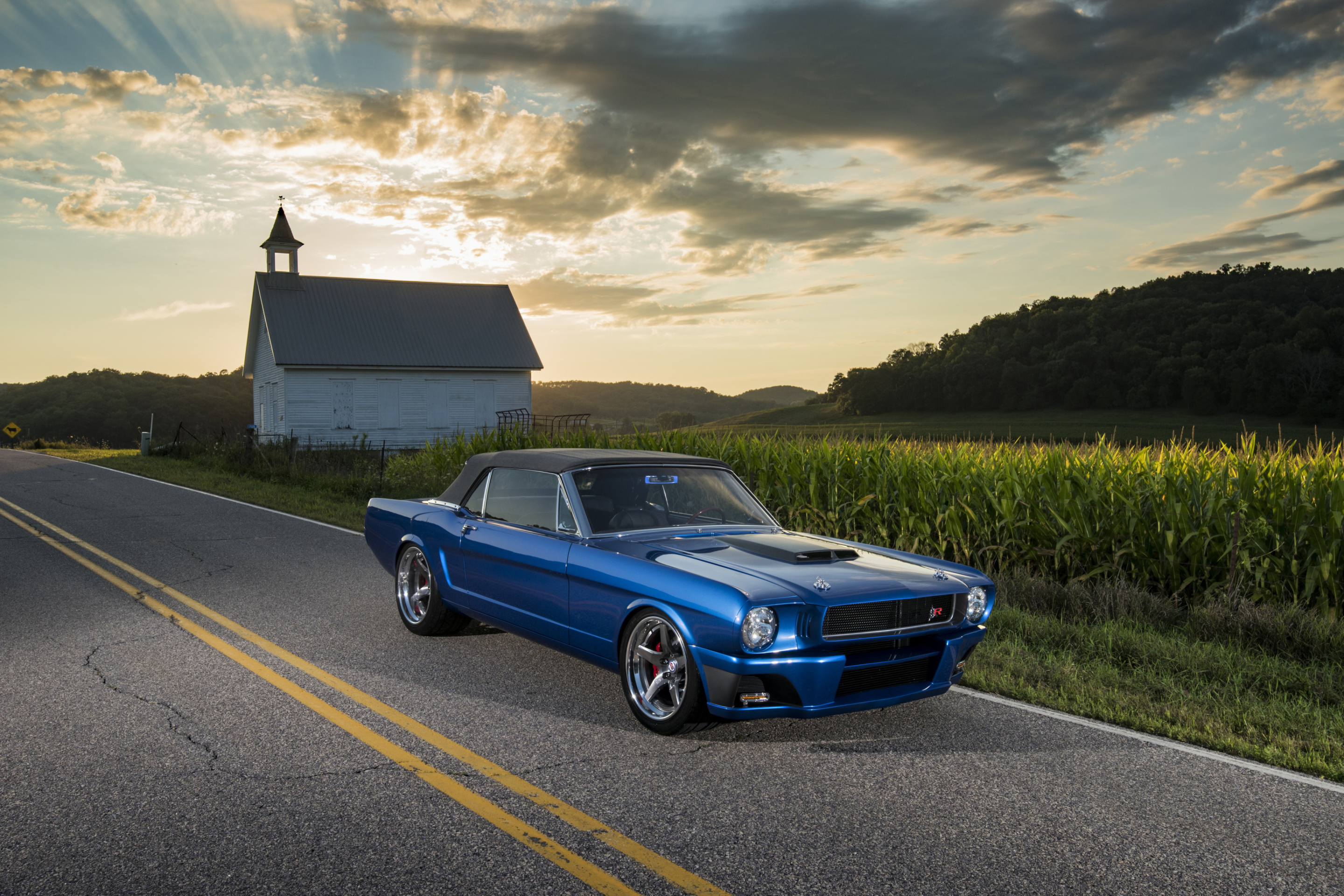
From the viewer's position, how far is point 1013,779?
432 cm

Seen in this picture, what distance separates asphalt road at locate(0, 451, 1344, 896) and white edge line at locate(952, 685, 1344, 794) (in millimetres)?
74

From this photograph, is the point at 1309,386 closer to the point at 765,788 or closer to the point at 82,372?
the point at 765,788

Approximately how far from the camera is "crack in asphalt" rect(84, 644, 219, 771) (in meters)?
4.54

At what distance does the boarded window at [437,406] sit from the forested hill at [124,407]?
36618 mm

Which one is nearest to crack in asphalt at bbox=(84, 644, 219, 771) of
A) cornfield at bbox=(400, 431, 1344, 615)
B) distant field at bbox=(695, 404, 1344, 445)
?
cornfield at bbox=(400, 431, 1344, 615)

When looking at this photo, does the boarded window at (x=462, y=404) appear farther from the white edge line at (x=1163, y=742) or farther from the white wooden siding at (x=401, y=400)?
the white edge line at (x=1163, y=742)

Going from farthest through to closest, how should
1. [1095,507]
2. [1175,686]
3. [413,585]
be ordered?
[1095,507] < [413,585] < [1175,686]

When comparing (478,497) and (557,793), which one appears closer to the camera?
(557,793)

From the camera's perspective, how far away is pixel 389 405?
38906 mm

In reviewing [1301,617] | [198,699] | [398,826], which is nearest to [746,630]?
[398,826]

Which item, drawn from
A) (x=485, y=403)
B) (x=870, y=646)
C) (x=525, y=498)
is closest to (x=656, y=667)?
(x=870, y=646)

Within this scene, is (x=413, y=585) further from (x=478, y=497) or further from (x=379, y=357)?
(x=379, y=357)

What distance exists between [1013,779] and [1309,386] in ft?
177

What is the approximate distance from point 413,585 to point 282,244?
38415 mm
